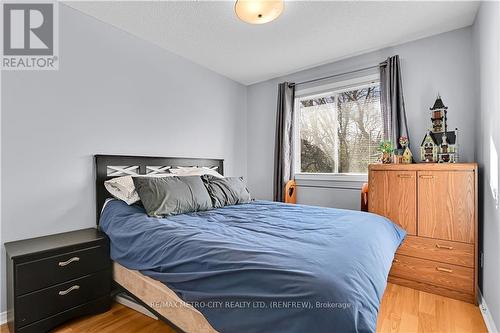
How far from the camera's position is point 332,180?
3.40 m

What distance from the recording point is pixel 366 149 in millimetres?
3258

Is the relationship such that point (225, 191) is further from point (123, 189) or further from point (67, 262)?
point (67, 262)

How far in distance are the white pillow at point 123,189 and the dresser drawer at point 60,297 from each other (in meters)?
0.59

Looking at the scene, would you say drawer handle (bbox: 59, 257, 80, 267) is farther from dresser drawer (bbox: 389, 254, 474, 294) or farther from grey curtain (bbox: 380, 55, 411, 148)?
grey curtain (bbox: 380, 55, 411, 148)

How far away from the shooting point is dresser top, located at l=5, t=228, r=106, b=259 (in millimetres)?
1698

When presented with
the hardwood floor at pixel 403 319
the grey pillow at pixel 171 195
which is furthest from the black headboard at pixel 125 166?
the hardwood floor at pixel 403 319

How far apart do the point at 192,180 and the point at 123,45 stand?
1549mm

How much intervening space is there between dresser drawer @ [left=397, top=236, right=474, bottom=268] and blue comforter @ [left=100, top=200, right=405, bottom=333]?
48 centimetres

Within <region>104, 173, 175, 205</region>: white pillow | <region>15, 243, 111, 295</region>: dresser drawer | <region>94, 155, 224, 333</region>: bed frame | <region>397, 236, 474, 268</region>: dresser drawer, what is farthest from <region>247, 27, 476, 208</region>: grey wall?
<region>15, 243, 111, 295</region>: dresser drawer

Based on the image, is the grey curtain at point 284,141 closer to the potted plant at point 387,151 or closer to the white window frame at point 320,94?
the white window frame at point 320,94

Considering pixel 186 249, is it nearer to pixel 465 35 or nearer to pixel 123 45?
pixel 123 45

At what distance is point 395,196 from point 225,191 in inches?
66.3

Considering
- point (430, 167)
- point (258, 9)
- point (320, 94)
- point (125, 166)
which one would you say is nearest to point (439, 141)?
point (430, 167)

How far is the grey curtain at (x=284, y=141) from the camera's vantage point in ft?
12.0
